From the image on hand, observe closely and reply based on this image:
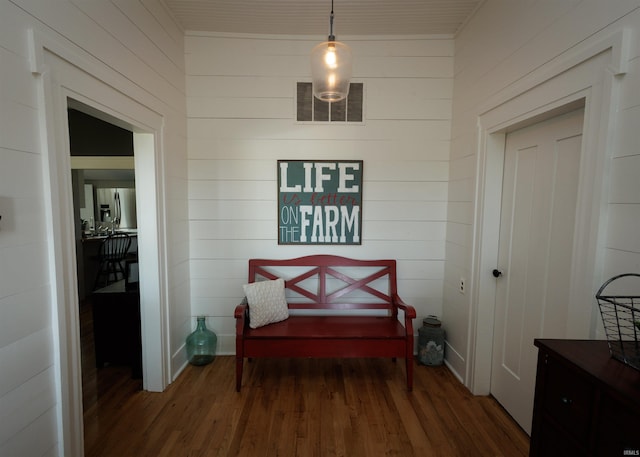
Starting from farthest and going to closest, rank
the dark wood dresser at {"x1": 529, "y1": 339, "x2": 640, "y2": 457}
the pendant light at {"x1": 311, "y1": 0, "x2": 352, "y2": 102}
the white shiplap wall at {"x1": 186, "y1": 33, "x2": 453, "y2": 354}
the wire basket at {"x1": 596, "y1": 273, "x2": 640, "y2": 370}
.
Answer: the white shiplap wall at {"x1": 186, "y1": 33, "x2": 453, "y2": 354} → the pendant light at {"x1": 311, "y1": 0, "x2": 352, "y2": 102} → the wire basket at {"x1": 596, "y1": 273, "x2": 640, "y2": 370} → the dark wood dresser at {"x1": 529, "y1": 339, "x2": 640, "y2": 457}

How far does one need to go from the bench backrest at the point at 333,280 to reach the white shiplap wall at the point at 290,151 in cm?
12

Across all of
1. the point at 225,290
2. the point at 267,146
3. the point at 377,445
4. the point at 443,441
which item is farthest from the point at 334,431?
the point at 267,146

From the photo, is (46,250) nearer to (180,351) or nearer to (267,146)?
(180,351)

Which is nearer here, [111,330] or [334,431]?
[334,431]

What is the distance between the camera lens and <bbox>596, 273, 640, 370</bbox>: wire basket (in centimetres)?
91

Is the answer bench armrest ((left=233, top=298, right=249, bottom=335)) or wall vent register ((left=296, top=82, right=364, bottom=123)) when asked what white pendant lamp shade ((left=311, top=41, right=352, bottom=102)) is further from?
bench armrest ((left=233, top=298, right=249, bottom=335))

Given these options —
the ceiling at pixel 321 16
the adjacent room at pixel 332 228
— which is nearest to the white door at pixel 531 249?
the adjacent room at pixel 332 228

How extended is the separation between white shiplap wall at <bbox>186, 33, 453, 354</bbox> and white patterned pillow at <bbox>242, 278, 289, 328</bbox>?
38 cm

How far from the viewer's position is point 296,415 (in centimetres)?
204

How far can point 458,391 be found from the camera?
233 cm

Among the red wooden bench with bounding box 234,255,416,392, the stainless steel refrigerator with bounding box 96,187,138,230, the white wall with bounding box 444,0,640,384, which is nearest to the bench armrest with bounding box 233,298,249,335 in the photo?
the red wooden bench with bounding box 234,255,416,392

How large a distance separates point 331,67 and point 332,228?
5.20 feet

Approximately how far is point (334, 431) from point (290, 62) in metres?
3.00

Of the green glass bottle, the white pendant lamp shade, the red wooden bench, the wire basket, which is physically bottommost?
the green glass bottle
